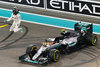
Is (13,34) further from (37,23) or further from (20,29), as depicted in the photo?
(37,23)

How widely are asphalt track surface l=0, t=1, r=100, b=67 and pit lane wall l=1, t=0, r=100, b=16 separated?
73cm

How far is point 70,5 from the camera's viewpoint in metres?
21.8

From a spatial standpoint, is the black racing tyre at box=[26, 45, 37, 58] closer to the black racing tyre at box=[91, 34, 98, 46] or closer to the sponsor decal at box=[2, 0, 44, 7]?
the black racing tyre at box=[91, 34, 98, 46]

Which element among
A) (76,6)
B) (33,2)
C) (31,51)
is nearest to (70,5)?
(76,6)

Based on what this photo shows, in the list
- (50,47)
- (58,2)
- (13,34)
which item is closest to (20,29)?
(13,34)

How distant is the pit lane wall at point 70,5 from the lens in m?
20.9

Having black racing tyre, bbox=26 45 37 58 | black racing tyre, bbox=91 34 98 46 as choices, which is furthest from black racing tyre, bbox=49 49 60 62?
black racing tyre, bbox=91 34 98 46

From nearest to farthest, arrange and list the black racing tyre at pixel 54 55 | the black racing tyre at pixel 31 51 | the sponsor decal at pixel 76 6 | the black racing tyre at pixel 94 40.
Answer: the black racing tyre at pixel 54 55 → the black racing tyre at pixel 31 51 → the black racing tyre at pixel 94 40 → the sponsor decal at pixel 76 6

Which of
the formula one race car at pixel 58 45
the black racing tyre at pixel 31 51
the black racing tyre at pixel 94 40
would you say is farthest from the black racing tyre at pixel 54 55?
the black racing tyre at pixel 94 40

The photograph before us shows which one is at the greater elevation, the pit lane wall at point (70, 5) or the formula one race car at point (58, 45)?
the pit lane wall at point (70, 5)

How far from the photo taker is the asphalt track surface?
599 inches

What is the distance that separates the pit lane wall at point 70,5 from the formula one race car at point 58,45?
11.1 ft

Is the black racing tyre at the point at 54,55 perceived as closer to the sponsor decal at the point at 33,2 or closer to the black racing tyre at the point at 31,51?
the black racing tyre at the point at 31,51

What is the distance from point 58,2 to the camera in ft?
73.3
